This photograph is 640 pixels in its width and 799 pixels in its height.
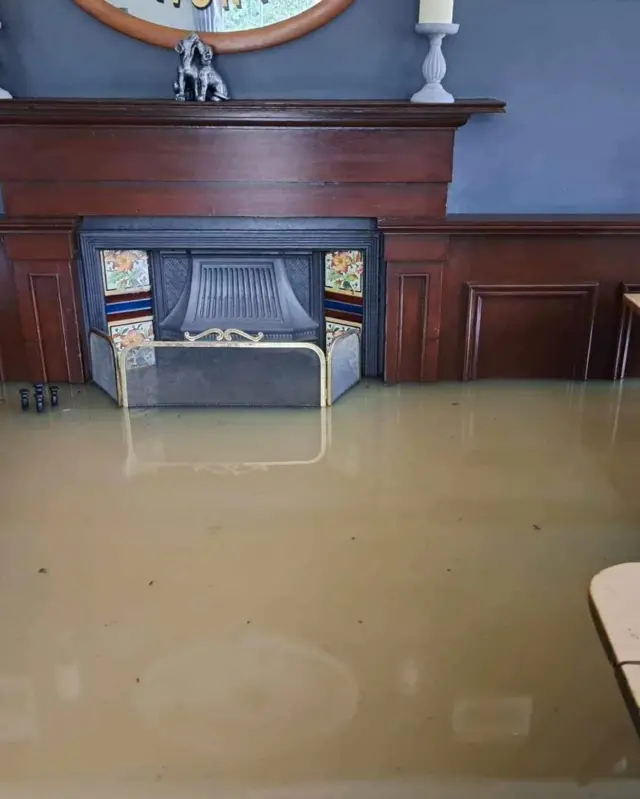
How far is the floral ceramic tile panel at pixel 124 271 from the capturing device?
10.4 feet

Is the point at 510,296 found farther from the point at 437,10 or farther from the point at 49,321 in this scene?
the point at 49,321

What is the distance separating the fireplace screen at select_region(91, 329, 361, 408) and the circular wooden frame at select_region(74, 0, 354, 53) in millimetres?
1134

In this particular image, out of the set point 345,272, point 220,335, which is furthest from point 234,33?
point 220,335

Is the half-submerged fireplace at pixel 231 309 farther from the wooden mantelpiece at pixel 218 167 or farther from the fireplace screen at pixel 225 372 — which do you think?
the wooden mantelpiece at pixel 218 167

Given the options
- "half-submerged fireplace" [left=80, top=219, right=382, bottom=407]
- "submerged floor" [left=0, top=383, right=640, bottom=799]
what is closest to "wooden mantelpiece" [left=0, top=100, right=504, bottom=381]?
"half-submerged fireplace" [left=80, top=219, right=382, bottom=407]

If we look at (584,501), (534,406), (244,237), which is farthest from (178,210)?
(584,501)

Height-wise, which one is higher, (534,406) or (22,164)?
(22,164)

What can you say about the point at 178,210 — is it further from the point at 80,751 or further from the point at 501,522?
the point at 80,751

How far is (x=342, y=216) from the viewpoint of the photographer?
9.86ft

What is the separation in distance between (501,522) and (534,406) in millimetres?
945

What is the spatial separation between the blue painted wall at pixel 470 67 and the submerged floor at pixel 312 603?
1.11 m

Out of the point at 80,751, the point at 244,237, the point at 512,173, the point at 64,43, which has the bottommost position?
the point at 80,751

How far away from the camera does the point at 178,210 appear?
300cm

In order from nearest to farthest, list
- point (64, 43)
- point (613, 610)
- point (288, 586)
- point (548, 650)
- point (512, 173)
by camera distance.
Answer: point (613, 610) → point (548, 650) → point (288, 586) → point (64, 43) → point (512, 173)
